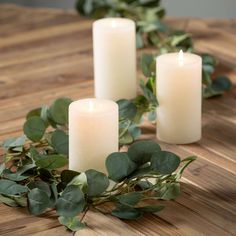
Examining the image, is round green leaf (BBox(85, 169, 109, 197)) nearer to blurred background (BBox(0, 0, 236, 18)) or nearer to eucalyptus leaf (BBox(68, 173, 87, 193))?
eucalyptus leaf (BBox(68, 173, 87, 193))

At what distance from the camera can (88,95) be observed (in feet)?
5.49

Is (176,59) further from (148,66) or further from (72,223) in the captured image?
(72,223)

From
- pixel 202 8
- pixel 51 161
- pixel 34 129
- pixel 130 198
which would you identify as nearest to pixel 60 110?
pixel 34 129

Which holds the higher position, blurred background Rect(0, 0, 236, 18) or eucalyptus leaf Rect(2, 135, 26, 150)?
eucalyptus leaf Rect(2, 135, 26, 150)

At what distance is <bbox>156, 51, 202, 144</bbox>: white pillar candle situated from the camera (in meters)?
1.40

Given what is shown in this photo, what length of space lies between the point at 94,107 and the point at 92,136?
54 millimetres

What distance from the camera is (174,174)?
1.20m

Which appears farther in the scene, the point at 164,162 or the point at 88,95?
the point at 88,95

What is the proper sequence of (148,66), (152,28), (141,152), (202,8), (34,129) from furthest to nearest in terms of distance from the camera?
(202,8) < (152,28) < (148,66) < (34,129) < (141,152)

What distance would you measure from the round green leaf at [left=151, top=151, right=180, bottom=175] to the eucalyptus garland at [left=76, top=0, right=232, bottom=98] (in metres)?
0.48

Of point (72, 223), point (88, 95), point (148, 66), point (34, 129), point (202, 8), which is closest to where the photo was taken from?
point (72, 223)

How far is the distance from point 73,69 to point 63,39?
9.7 inches

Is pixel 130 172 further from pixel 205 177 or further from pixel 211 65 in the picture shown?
pixel 211 65

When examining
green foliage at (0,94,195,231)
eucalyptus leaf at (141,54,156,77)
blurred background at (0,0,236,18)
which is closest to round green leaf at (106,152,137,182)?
green foliage at (0,94,195,231)
